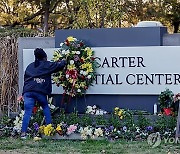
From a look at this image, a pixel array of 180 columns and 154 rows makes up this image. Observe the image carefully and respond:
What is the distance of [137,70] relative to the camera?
10461mm

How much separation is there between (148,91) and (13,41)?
351 centimetres

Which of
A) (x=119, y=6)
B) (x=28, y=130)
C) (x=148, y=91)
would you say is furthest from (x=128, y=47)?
(x=119, y=6)

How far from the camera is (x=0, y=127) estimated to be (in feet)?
34.9

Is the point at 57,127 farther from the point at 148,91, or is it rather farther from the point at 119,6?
the point at 119,6

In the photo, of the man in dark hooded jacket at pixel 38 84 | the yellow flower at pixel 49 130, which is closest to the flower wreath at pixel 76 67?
the man in dark hooded jacket at pixel 38 84

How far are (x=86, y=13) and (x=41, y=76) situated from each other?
7.53m

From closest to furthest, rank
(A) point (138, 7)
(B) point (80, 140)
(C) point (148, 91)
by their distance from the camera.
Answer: (B) point (80, 140)
(C) point (148, 91)
(A) point (138, 7)

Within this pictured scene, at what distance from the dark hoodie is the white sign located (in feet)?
3.48

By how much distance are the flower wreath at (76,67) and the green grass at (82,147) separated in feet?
4.55

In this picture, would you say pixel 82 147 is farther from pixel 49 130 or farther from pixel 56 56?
pixel 56 56

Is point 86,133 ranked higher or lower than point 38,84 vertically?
lower

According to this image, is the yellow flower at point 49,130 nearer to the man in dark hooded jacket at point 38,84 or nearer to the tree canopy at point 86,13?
the man in dark hooded jacket at point 38,84

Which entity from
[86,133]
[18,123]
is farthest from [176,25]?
[86,133]

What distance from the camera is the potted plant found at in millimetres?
9980
